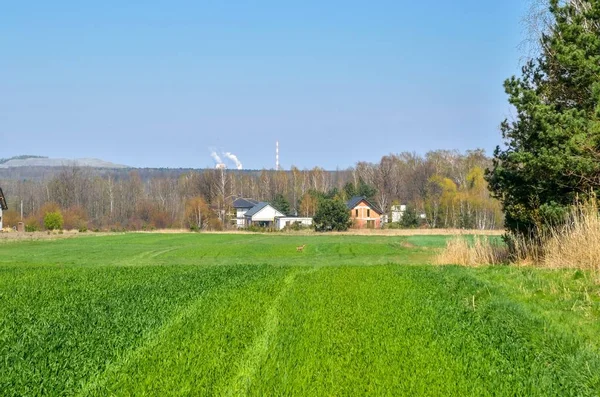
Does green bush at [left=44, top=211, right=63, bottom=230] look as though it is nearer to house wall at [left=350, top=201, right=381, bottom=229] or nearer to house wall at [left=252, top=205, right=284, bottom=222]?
house wall at [left=252, top=205, right=284, bottom=222]

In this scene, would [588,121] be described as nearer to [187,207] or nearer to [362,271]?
[362,271]

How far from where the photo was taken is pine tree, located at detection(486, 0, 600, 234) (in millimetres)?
18703

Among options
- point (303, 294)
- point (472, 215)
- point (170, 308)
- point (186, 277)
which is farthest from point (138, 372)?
point (472, 215)

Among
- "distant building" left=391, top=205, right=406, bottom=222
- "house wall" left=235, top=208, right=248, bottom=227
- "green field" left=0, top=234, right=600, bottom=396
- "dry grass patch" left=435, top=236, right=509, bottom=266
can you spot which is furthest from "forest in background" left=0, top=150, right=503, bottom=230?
"green field" left=0, top=234, right=600, bottom=396

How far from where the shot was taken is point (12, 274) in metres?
20.3

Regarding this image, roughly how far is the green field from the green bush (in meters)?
67.5

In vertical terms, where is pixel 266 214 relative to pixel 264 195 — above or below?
below

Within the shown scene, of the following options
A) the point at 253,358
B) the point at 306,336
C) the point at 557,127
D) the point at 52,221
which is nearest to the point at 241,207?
the point at 52,221

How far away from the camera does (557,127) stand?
750 inches

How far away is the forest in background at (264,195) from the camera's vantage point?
95.2 meters

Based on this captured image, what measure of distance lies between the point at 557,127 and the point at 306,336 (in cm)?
1259

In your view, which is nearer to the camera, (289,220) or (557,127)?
(557,127)

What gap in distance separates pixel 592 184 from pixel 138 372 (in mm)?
16337

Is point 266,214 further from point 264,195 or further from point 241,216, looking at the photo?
point 264,195
